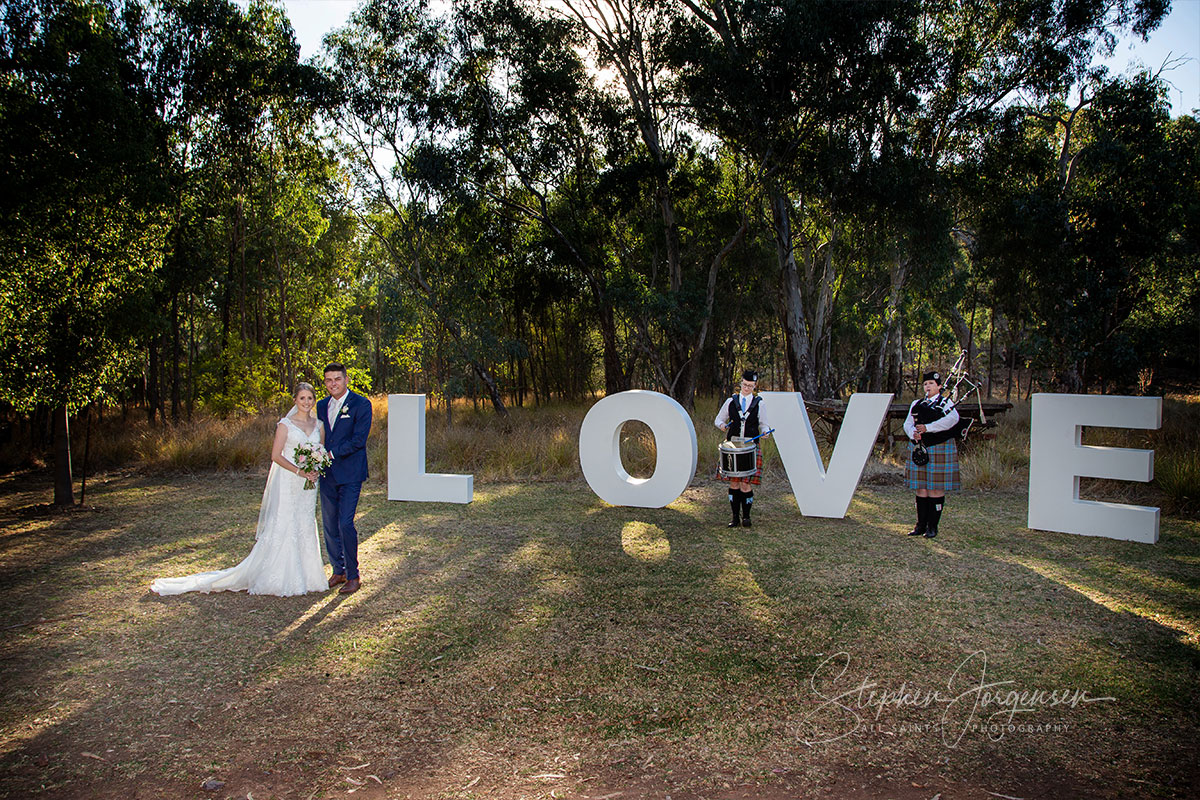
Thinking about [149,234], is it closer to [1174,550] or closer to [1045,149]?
[1174,550]

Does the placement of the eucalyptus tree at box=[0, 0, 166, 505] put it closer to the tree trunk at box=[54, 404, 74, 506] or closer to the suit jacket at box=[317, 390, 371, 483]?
the tree trunk at box=[54, 404, 74, 506]

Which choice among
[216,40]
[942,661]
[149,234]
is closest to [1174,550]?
[942,661]

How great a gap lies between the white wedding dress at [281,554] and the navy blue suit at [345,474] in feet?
0.44

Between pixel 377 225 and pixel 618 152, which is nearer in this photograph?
pixel 618 152

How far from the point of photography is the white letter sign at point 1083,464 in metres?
7.08

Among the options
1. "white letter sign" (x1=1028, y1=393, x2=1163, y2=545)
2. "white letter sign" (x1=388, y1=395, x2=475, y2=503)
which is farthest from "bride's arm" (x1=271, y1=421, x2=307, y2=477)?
"white letter sign" (x1=1028, y1=393, x2=1163, y2=545)

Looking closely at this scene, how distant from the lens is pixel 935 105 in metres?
17.3

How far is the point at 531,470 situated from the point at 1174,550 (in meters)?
8.91

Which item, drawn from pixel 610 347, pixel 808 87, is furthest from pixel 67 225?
pixel 610 347

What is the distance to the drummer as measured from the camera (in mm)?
7977

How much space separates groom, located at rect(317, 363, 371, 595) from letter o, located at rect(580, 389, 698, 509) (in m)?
3.75

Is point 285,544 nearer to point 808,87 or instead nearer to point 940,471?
point 940,471
